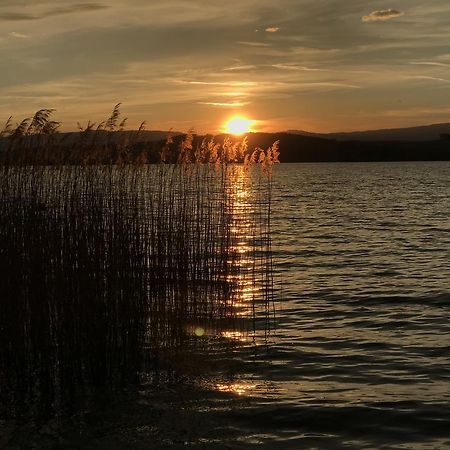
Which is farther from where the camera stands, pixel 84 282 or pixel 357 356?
pixel 357 356

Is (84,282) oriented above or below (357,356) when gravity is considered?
above

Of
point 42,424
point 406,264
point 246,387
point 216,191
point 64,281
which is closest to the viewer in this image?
point 42,424

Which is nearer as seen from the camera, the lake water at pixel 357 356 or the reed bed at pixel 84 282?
the lake water at pixel 357 356

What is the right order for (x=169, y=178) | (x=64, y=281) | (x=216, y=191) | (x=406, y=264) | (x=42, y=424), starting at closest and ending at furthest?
(x=42, y=424)
(x=64, y=281)
(x=169, y=178)
(x=216, y=191)
(x=406, y=264)

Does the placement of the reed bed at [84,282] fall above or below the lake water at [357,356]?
above

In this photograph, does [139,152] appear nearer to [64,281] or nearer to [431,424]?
[64,281]

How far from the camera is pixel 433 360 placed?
39.5 ft

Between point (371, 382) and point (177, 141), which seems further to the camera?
point (177, 141)

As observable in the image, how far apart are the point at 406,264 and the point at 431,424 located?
47.7 ft

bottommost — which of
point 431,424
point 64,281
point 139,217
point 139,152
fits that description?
point 431,424

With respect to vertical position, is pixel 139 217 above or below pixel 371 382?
above

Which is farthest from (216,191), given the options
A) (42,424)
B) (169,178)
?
(42,424)

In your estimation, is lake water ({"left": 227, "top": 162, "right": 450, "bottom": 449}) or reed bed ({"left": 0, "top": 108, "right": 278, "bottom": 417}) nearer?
lake water ({"left": 227, "top": 162, "right": 450, "bottom": 449})

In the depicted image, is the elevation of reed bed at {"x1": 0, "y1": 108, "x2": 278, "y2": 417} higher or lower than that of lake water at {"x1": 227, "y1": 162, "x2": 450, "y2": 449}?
higher
